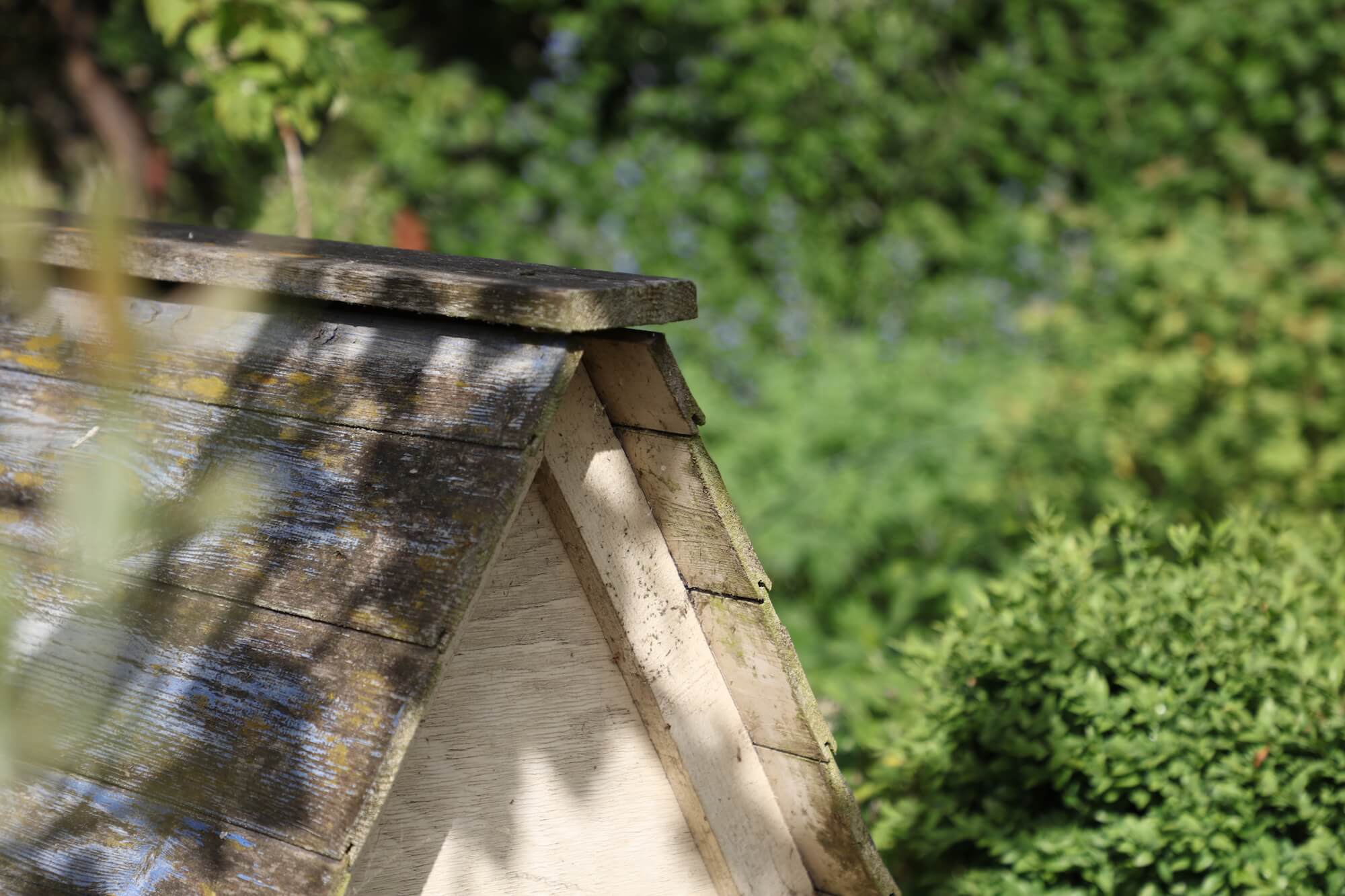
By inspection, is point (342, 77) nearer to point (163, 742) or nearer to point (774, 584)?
point (774, 584)

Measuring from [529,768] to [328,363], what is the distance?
55 cm

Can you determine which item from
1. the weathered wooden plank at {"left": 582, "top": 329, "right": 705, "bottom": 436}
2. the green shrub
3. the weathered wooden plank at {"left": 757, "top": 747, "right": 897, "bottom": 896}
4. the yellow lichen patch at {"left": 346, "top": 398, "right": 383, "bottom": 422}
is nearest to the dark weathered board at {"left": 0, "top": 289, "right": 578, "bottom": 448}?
the yellow lichen patch at {"left": 346, "top": 398, "right": 383, "bottom": 422}

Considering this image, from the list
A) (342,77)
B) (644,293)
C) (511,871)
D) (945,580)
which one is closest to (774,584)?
(945,580)

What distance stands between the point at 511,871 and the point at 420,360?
0.66m

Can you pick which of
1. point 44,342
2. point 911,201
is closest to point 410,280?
point 44,342

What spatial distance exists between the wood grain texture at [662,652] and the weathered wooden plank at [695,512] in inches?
0.7

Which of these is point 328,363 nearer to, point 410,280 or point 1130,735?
point 410,280

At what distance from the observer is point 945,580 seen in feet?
11.6

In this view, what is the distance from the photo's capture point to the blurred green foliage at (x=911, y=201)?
178 inches

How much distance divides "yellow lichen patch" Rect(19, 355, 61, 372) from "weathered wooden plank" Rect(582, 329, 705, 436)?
1.99 feet

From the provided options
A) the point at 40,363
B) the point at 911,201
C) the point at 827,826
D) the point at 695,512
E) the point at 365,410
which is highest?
the point at 911,201

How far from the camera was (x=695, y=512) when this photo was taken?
4.35ft

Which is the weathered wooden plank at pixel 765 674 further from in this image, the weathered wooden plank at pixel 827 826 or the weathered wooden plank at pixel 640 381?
the weathered wooden plank at pixel 640 381

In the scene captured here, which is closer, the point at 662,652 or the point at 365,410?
the point at 365,410
